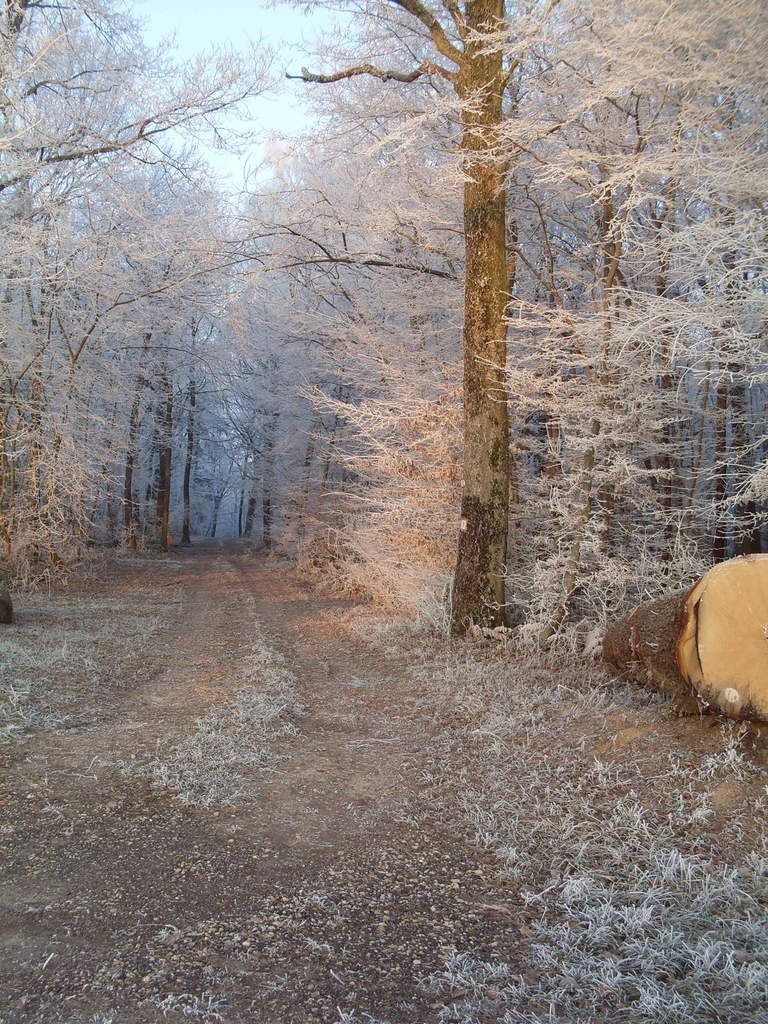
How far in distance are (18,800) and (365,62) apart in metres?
9.41

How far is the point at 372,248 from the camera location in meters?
9.66

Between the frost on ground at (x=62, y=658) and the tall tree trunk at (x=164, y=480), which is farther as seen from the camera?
the tall tree trunk at (x=164, y=480)

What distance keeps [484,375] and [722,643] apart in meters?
4.33

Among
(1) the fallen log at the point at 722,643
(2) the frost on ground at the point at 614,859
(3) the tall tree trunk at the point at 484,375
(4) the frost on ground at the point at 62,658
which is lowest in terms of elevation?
(4) the frost on ground at the point at 62,658

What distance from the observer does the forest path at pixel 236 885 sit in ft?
7.11

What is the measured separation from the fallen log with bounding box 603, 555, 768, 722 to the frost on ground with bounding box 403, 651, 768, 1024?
22 cm

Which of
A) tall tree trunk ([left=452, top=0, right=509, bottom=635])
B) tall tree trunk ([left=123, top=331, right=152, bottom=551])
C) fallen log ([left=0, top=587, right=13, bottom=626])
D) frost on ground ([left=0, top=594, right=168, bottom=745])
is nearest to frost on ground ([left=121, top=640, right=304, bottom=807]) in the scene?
frost on ground ([left=0, top=594, right=168, bottom=745])

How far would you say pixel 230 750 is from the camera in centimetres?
442

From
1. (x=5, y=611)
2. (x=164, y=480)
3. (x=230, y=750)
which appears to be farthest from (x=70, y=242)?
(x=164, y=480)

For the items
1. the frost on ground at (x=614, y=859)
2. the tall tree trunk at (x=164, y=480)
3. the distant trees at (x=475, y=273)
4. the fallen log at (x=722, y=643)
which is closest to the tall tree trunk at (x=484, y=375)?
the distant trees at (x=475, y=273)

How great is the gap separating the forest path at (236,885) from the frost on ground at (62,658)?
0.31 metres

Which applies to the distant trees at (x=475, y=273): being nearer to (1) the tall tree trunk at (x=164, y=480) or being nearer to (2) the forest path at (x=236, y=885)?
(2) the forest path at (x=236, y=885)

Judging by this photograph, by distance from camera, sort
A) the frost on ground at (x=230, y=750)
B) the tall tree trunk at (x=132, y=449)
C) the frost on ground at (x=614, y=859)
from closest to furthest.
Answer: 1. the frost on ground at (x=614, y=859)
2. the frost on ground at (x=230, y=750)
3. the tall tree trunk at (x=132, y=449)

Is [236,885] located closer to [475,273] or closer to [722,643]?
[722,643]
